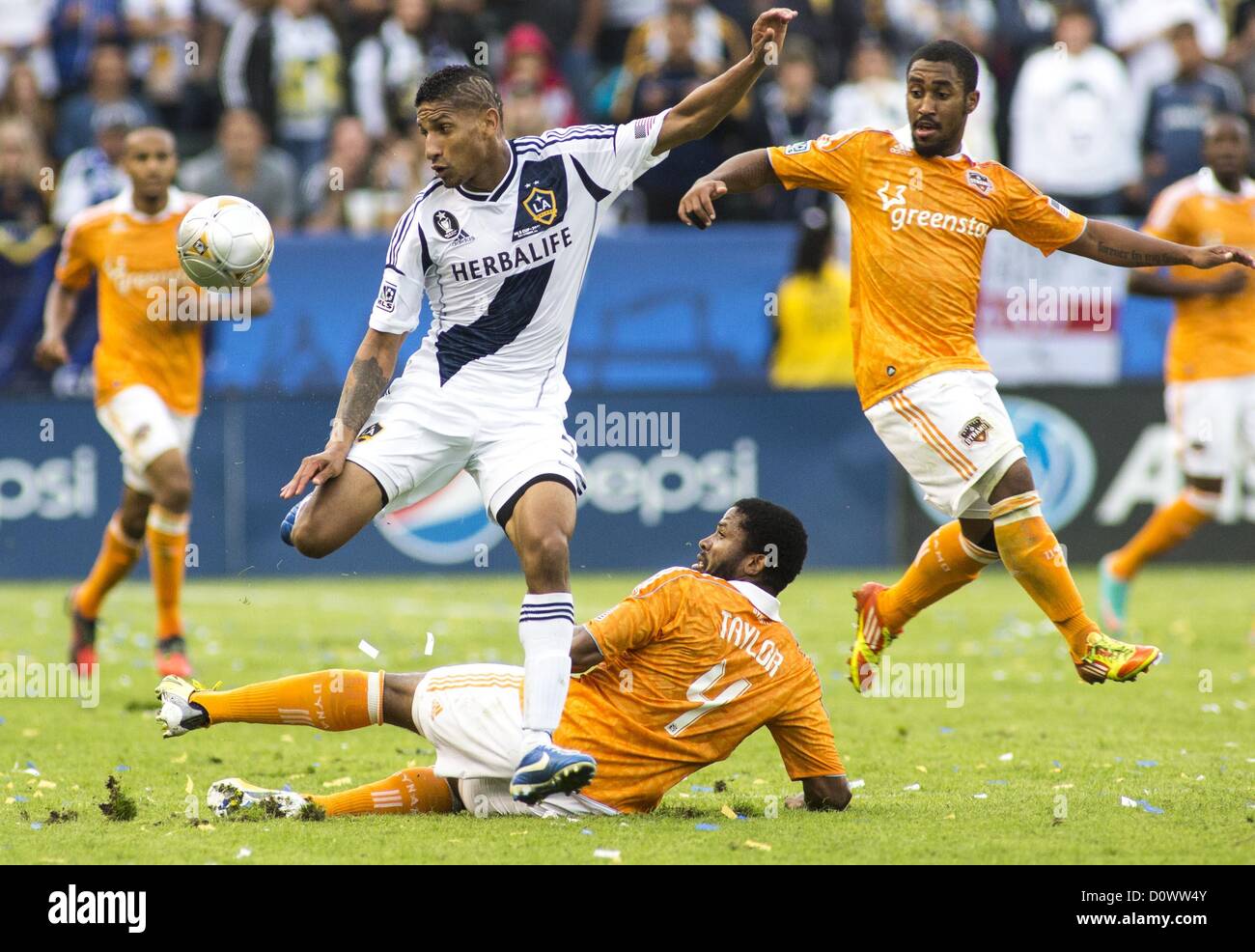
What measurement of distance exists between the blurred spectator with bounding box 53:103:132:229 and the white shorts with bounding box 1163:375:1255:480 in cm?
876

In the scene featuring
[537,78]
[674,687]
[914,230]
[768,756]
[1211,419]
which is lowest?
[768,756]

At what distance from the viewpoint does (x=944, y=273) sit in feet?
22.2

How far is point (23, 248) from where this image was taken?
556 inches

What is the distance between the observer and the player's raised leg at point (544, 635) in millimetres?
5352

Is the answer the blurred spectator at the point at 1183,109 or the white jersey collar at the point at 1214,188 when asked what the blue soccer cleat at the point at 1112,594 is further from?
the blurred spectator at the point at 1183,109

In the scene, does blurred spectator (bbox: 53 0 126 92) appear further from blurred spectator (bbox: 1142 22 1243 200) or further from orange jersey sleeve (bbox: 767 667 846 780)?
orange jersey sleeve (bbox: 767 667 846 780)

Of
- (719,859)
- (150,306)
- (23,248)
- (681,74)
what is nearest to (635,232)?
(681,74)

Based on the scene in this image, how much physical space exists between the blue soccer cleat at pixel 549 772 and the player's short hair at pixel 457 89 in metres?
2.36

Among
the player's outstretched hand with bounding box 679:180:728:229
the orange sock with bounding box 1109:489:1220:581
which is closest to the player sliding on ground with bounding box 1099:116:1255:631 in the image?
the orange sock with bounding box 1109:489:1220:581

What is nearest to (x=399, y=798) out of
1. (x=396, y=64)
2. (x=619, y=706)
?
(x=619, y=706)

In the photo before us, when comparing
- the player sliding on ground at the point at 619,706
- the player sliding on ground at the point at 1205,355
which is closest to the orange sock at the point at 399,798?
the player sliding on ground at the point at 619,706

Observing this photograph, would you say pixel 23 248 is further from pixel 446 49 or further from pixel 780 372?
pixel 780 372

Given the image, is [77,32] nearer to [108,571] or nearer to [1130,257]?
[108,571]

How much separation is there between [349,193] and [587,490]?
12.5ft
